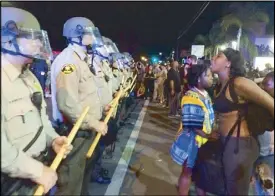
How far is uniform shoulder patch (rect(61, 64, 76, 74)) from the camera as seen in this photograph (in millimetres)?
3723

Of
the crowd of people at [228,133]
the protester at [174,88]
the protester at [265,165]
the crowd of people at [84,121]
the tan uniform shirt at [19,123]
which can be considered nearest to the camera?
the tan uniform shirt at [19,123]

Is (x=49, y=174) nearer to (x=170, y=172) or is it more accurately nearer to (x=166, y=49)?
(x=170, y=172)

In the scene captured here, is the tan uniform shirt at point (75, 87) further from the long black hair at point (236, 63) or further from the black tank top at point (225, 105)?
the long black hair at point (236, 63)

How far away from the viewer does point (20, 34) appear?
2570 mm

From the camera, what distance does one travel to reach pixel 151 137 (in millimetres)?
8414

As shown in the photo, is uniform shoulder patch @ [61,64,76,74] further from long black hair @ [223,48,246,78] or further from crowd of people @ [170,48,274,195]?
long black hair @ [223,48,246,78]

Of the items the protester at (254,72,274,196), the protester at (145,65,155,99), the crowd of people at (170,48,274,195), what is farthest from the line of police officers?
the protester at (145,65,155,99)

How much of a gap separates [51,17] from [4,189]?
2930 centimetres

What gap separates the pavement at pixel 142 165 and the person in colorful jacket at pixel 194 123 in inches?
28.7

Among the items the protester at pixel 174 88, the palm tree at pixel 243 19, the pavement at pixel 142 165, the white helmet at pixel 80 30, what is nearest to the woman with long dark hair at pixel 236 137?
the pavement at pixel 142 165

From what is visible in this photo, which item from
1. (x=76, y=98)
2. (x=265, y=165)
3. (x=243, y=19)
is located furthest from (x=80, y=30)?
(x=243, y=19)

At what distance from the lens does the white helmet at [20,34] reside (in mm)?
2508

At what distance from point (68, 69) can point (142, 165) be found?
2.81 metres

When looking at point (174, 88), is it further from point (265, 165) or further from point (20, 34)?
point (20, 34)
